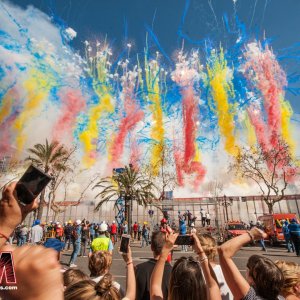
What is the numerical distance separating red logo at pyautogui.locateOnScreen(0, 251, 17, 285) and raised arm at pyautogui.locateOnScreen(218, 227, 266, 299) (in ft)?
6.27

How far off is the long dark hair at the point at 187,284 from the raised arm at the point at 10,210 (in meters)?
1.52

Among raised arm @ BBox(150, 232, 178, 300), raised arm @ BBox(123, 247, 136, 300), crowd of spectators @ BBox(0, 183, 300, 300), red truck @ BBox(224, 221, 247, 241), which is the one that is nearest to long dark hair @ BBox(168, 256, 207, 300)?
crowd of spectators @ BBox(0, 183, 300, 300)

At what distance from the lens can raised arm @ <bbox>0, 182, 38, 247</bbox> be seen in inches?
48.6

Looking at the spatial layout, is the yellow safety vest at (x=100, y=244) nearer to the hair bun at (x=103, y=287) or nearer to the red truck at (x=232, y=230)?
the hair bun at (x=103, y=287)

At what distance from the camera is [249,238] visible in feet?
8.16

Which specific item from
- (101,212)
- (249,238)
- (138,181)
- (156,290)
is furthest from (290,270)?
(101,212)

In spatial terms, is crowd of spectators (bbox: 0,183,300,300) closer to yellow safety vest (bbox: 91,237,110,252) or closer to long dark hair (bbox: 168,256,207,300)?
long dark hair (bbox: 168,256,207,300)

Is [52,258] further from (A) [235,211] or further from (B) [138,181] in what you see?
(A) [235,211]

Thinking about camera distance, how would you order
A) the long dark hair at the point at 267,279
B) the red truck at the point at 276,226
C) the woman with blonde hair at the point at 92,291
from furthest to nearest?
1. the red truck at the point at 276,226
2. the long dark hair at the point at 267,279
3. the woman with blonde hair at the point at 92,291

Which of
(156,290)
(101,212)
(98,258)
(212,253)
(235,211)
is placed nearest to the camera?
(156,290)

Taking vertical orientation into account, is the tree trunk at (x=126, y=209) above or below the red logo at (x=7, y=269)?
above

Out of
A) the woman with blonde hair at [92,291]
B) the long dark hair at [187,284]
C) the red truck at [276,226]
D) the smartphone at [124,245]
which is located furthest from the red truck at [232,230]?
the woman with blonde hair at [92,291]

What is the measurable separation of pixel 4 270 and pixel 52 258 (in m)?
0.20

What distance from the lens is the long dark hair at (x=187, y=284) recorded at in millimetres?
2123
